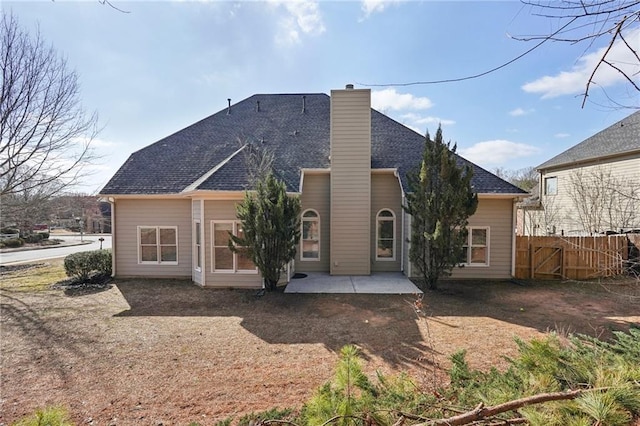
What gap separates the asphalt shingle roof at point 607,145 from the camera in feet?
48.1

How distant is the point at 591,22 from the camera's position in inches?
93.6

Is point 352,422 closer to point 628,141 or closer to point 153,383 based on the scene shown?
point 153,383

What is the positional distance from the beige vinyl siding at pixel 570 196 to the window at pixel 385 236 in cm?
925

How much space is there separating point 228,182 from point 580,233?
18023 mm

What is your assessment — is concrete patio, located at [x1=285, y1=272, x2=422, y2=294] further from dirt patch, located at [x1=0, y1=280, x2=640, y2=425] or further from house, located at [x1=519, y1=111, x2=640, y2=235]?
house, located at [x1=519, y1=111, x2=640, y2=235]

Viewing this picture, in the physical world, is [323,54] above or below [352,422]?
above

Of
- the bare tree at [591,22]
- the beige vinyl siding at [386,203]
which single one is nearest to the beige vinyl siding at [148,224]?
the beige vinyl siding at [386,203]

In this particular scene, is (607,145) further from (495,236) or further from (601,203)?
(495,236)

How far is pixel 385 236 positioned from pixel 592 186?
1252cm

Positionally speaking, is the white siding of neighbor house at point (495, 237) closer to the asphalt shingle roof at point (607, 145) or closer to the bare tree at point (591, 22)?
the bare tree at point (591, 22)

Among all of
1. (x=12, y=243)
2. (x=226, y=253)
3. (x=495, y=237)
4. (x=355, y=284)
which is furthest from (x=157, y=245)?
(x=12, y=243)

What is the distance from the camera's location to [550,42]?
246 cm

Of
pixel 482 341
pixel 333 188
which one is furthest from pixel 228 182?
pixel 482 341

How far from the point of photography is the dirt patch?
4191 mm
